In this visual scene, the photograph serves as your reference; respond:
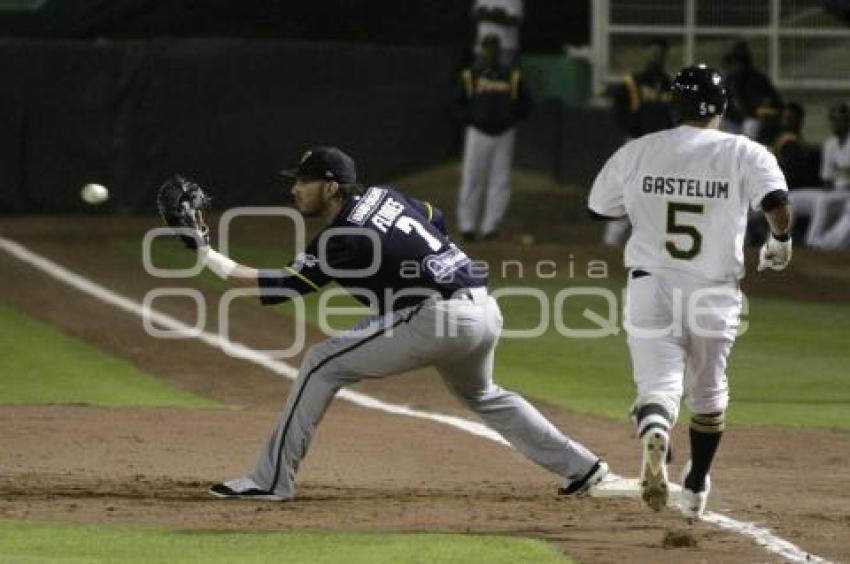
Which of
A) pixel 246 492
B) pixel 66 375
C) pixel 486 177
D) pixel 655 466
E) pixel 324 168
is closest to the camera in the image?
pixel 655 466

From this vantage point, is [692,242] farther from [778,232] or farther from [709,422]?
[709,422]

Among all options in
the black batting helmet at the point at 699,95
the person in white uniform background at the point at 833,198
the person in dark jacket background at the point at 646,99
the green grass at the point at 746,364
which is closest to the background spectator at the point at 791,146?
the person in white uniform background at the point at 833,198

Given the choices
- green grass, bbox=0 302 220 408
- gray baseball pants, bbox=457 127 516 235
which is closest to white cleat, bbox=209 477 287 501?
green grass, bbox=0 302 220 408

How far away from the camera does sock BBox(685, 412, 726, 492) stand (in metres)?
8.70

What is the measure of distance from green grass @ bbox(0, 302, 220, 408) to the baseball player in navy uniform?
422 cm


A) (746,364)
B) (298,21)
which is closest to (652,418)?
(746,364)

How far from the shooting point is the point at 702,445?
8.73 m

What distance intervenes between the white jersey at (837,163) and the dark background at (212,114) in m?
3.16

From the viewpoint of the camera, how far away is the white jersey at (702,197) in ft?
28.0

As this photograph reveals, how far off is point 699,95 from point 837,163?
42.1 ft

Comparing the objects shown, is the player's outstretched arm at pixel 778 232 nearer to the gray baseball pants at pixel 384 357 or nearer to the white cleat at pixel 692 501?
the white cleat at pixel 692 501

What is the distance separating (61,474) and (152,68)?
1429 centimetres

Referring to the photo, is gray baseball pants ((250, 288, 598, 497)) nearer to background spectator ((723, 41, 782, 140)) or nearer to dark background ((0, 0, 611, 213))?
background spectator ((723, 41, 782, 140))

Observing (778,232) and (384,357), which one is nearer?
(778,232)
